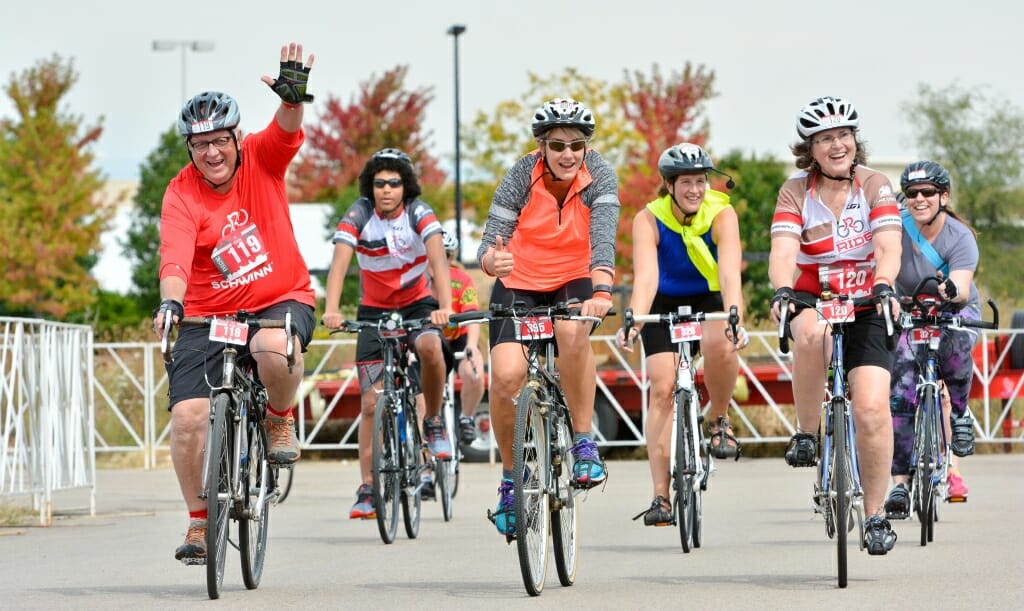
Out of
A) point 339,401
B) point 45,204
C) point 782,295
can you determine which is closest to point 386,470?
point 782,295

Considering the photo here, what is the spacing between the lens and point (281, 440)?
29.1 ft

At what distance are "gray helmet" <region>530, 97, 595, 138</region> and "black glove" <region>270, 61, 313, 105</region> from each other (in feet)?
3.96

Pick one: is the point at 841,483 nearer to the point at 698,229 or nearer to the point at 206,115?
the point at 698,229

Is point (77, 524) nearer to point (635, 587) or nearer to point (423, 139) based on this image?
point (635, 587)

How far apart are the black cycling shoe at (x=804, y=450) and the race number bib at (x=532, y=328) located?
140 centimetres

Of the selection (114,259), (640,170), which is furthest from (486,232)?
(114,259)

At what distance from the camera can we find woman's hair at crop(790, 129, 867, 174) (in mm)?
9070

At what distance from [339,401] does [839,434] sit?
1420cm

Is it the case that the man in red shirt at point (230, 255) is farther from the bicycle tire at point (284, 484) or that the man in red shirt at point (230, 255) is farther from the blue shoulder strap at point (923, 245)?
the blue shoulder strap at point (923, 245)

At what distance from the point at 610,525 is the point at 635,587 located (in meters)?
4.26

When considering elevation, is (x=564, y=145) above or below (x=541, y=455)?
above

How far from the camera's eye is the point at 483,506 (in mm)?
14953

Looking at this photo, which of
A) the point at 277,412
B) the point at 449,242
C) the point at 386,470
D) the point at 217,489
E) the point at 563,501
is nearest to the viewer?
the point at 217,489

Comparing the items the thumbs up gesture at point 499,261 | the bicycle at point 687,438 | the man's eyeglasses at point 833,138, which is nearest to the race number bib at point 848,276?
the man's eyeglasses at point 833,138
